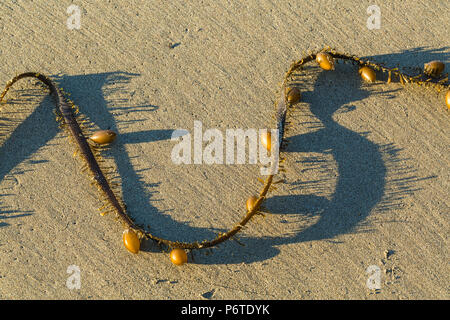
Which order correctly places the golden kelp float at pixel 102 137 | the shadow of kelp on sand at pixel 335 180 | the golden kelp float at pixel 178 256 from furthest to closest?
the golden kelp float at pixel 102 137 < the shadow of kelp on sand at pixel 335 180 < the golden kelp float at pixel 178 256

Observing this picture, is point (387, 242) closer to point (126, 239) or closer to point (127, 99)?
point (126, 239)

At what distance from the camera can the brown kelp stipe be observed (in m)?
3.18

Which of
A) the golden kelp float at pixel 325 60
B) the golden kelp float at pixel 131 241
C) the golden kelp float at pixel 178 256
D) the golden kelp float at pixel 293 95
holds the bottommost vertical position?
the golden kelp float at pixel 178 256

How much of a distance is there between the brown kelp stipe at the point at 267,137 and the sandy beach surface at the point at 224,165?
0.08 metres

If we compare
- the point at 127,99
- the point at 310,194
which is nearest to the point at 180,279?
the point at 310,194

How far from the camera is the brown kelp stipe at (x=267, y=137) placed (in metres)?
3.18

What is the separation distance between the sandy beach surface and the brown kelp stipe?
84mm

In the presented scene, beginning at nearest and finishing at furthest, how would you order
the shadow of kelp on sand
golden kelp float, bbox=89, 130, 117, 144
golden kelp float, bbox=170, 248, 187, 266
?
1. golden kelp float, bbox=170, 248, 187, 266
2. the shadow of kelp on sand
3. golden kelp float, bbox=89, 130, 117, 144

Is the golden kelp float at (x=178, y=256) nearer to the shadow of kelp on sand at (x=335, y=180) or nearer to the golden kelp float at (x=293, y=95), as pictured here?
the shadow of kelp on sand at (x=335, y=180)

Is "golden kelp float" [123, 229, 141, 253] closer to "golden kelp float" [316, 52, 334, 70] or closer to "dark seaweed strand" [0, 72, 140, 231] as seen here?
"dark seaweed strand" [0, 72, 140, 231]

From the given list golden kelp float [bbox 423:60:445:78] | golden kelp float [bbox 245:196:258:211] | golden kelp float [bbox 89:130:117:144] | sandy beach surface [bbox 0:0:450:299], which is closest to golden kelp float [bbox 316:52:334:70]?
sandy beach surface [bbox 0:0:450:299]

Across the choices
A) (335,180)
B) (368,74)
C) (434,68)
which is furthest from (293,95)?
(434,68)

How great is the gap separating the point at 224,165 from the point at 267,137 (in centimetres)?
37

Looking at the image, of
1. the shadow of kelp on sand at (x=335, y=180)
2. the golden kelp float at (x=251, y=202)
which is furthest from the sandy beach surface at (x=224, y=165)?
the golden kelp float at (x=251, y=202)
